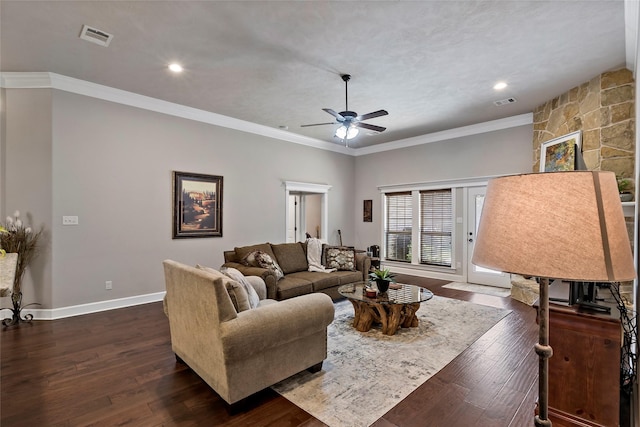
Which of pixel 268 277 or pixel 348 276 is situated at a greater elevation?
pixel 268 277

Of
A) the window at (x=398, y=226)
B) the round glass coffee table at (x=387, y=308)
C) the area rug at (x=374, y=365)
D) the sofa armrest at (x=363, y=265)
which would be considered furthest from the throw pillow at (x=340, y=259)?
the window at (x=398, y=226)

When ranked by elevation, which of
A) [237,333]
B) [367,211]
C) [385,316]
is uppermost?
[367,211]

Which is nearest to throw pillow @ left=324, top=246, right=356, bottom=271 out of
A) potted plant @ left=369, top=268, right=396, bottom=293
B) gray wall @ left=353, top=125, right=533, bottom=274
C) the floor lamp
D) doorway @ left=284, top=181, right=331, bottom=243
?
potted plant @ left=369, top=268, right=396, bottom=293

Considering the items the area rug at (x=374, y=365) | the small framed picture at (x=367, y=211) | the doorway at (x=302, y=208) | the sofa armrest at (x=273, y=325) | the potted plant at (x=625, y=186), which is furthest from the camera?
the small framed picture at (x=367, y=211)

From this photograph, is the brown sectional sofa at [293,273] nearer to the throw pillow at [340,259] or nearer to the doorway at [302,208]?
the throw pillow at [340,259]

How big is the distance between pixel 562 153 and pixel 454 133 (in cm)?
222

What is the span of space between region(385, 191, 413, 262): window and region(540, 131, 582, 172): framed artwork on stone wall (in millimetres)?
2842

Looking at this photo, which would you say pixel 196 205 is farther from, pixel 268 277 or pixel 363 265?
pixel 363 265

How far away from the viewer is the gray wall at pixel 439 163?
5730 mm

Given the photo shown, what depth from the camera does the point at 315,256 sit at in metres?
5.29

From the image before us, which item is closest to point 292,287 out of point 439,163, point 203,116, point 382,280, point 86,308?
point 382,280

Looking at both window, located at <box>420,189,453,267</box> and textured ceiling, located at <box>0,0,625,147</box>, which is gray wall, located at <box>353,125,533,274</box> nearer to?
window, located at <box>420,189,453,267</box>

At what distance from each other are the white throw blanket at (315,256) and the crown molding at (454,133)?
11.5 feet

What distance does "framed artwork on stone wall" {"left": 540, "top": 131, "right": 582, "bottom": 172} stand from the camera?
4316mm
